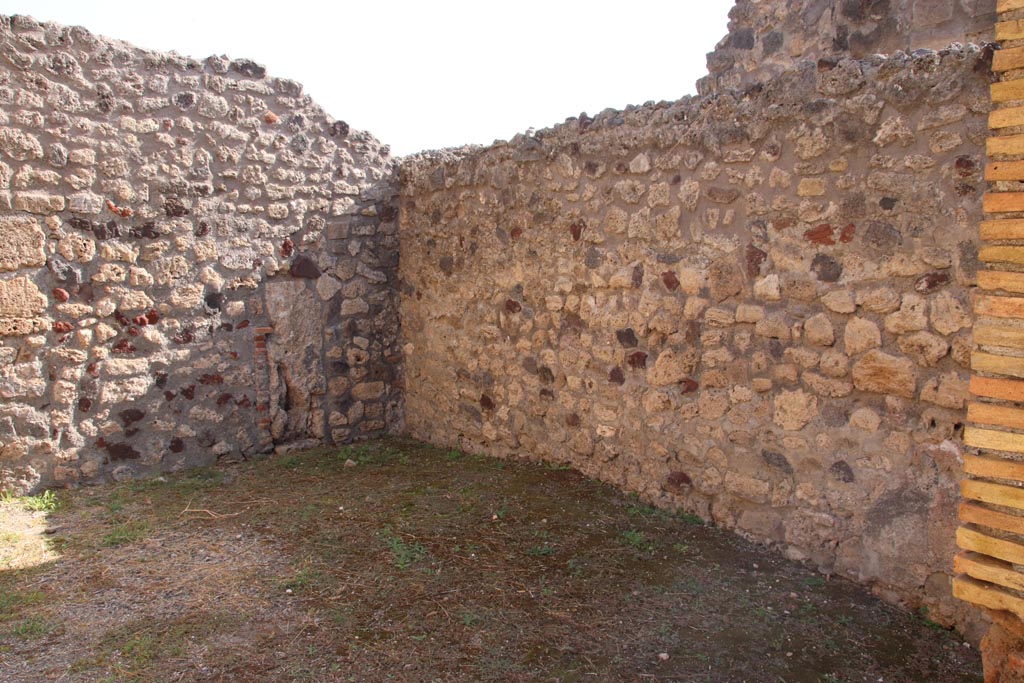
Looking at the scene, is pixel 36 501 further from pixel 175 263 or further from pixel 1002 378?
pixel 1002 378

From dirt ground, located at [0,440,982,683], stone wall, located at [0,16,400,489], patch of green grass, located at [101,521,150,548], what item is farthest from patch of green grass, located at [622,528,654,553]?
stone wall, located at [0,16,400,489]

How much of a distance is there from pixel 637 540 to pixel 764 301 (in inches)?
48.8

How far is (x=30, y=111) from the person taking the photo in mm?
4348

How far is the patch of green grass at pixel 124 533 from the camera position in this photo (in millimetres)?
3921

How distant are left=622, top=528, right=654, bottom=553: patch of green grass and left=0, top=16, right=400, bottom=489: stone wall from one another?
103 inches

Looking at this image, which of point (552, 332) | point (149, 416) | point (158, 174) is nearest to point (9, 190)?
point (158, 174)

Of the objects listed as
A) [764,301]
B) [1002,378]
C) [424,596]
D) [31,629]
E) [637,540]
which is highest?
[764,301]

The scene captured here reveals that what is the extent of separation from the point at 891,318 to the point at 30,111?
4445mm

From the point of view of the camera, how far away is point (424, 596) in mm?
3287

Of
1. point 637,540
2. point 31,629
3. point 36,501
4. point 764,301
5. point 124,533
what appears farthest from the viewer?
point 36,501

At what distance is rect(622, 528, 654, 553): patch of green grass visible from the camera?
3.64 meters

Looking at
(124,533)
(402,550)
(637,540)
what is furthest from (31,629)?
(637,540)

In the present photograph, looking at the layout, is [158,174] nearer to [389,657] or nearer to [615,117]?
[615,117]

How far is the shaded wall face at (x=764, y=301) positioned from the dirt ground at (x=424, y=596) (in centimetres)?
29
